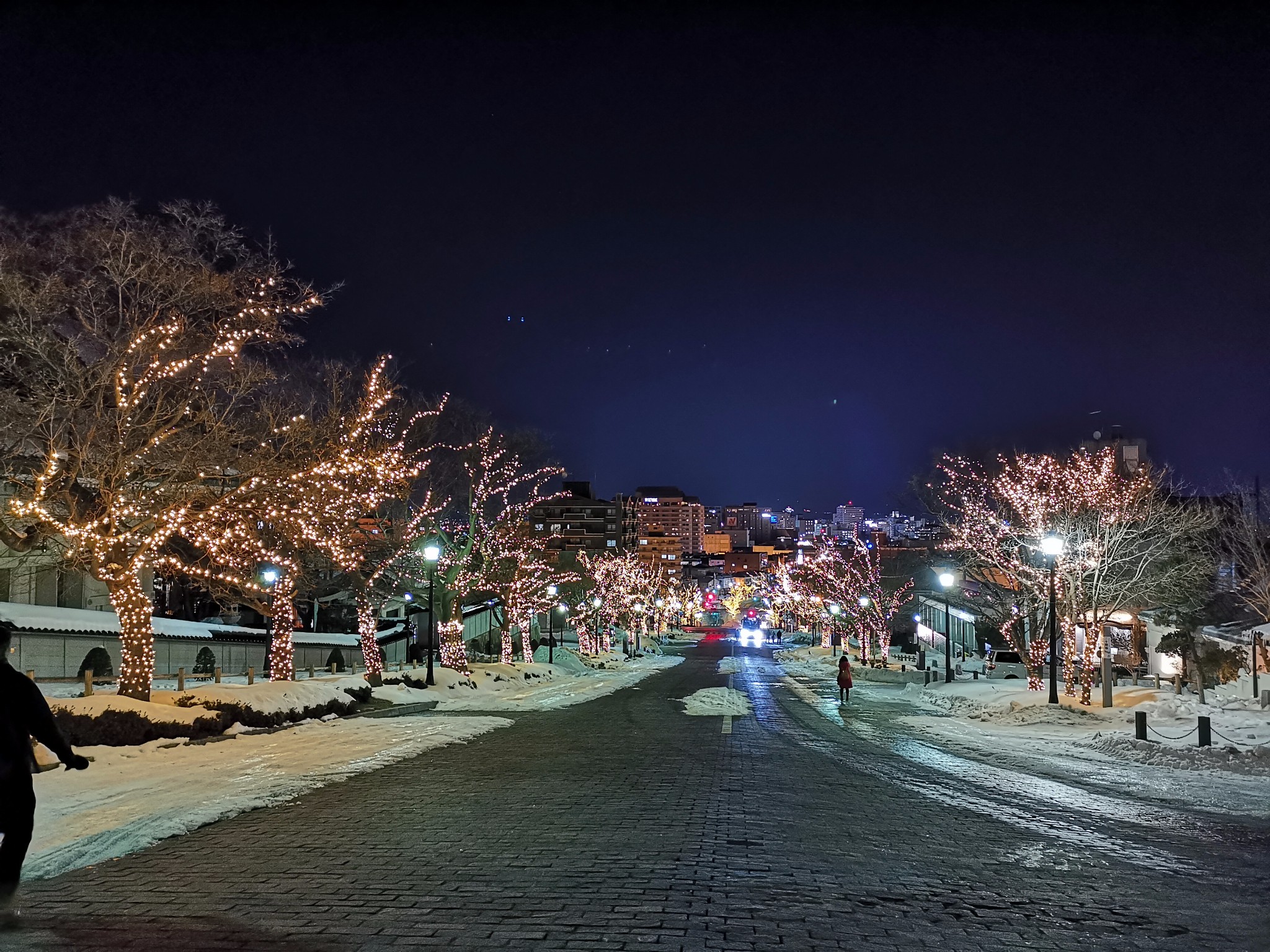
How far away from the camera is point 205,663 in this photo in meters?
34.8

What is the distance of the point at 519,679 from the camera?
40469 mm

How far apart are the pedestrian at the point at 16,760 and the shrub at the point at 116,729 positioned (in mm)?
8225

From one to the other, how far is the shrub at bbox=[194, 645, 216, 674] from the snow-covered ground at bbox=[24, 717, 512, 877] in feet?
53.0

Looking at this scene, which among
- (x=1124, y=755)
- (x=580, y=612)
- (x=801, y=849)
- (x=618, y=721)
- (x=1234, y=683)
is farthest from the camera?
(x=580, y=612)

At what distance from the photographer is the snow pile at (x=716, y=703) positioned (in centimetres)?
2531

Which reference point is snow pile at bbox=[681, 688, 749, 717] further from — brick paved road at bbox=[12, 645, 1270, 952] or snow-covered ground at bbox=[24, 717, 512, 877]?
A: brick paved road at bbox=[12, 645, 1270, 952]

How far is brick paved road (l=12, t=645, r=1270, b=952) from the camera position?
629cm

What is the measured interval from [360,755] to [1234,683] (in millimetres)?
25725

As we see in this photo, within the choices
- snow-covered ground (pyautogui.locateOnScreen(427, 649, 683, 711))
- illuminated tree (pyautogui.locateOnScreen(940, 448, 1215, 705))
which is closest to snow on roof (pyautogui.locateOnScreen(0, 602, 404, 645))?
snow-covered ground (pyautogui.locateOnScreen(427, 649, 683, 711))

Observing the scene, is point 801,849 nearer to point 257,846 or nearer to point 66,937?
point 257,846

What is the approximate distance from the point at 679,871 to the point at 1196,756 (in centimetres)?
1156

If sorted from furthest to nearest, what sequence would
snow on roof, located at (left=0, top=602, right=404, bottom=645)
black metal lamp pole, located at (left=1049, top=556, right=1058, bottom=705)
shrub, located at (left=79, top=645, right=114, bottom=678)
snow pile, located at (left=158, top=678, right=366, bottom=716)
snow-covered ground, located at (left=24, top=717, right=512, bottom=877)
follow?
1. snow on roof, located at (left=0, top=602, right=404, bottom=645)
2. shrub, located at (left=79, top=645, right=114, bottom=678)
3. black metal lamp pole, located at (left=1049, top=556, right=1058, bottom=705)
4. snow pile, located at (left=158, top=678, right=366, bottom=716)
5. snow-covered ground, located at (left=24, top=717, right=512, bottom=877)

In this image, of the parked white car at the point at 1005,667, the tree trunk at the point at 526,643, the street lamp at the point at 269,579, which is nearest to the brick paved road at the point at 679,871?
the street lamp at the point at 269,579

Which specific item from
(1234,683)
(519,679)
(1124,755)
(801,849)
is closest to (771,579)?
(519,679)
